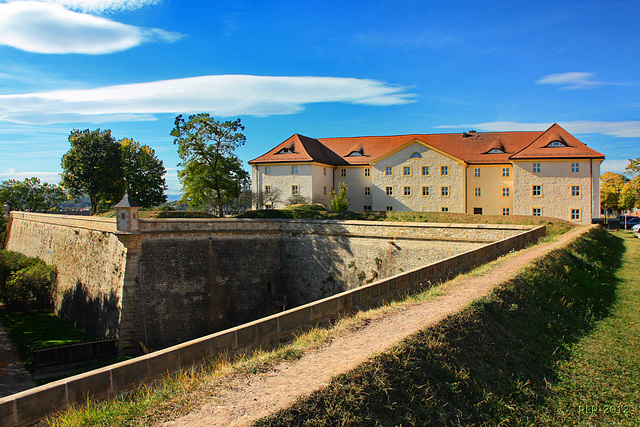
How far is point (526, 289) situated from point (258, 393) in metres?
7.72

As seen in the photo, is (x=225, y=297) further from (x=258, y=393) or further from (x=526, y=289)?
(x=258, y=393)

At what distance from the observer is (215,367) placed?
19.9 ft

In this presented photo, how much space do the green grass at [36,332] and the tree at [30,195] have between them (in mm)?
30032

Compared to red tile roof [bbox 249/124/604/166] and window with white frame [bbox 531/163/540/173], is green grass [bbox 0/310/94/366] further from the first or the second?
window with white frame [bbox 531/163/540/173]

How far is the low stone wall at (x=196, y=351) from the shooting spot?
4.78 metres

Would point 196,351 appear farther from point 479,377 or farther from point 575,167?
point 575,167

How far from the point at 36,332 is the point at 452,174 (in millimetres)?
32669

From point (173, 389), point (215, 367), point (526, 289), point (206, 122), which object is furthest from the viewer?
point (206, 122)

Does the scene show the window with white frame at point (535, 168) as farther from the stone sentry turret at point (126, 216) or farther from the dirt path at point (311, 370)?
the stone sentry turret at point (126, 216)

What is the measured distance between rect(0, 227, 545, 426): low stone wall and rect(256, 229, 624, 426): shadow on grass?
2.19 meters

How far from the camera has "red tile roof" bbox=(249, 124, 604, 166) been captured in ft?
109

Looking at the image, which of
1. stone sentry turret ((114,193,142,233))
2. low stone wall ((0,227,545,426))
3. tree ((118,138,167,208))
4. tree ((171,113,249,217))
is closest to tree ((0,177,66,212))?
tree ((118,138,167,208))

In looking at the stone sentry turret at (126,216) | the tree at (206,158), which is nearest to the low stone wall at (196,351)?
the stone sentry turret at (126,216)

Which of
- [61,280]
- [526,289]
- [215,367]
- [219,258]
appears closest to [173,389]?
[215,367]
